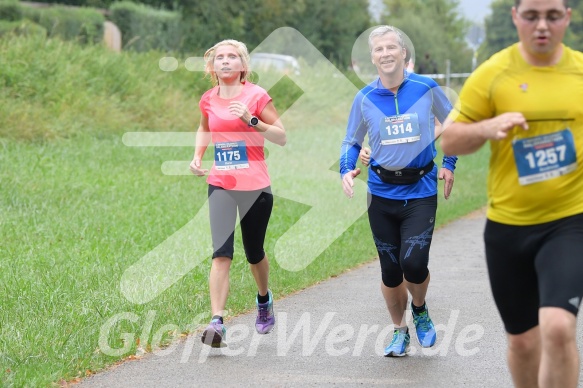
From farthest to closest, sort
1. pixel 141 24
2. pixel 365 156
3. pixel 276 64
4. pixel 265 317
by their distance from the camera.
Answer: pixel 141 24 < pixel 276 64 < pixel 265 317 < pixel 365 156

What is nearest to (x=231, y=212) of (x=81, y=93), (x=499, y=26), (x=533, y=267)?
(x=533, y=267)

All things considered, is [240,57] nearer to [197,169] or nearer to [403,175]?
[197,169]

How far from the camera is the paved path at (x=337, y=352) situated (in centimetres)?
638

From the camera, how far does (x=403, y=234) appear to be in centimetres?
689

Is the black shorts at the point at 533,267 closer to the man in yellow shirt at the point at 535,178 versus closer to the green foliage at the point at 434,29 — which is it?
the man in yellow shirt at the point at 535,178

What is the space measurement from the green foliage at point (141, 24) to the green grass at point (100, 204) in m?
12.5

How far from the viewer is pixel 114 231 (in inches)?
472

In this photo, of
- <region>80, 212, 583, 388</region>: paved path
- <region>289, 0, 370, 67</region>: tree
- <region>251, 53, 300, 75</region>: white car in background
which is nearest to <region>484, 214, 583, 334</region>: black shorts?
<region>80, 212, 583, 388</region>: paved path

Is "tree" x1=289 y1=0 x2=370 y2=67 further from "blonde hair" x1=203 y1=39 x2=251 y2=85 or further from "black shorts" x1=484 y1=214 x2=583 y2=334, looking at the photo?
"black shorts" x1=484 y1=214 x2=583 y2=334

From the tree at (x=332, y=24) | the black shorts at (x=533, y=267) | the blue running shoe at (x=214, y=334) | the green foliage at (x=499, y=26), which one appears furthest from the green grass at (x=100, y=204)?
the green foliage at (x=499, y=26)

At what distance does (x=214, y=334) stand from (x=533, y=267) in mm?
2642

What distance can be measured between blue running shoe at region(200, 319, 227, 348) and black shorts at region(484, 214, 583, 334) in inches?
96.5

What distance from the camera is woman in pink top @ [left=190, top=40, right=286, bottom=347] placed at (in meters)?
7.25

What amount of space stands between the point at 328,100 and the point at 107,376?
82.6 ft
